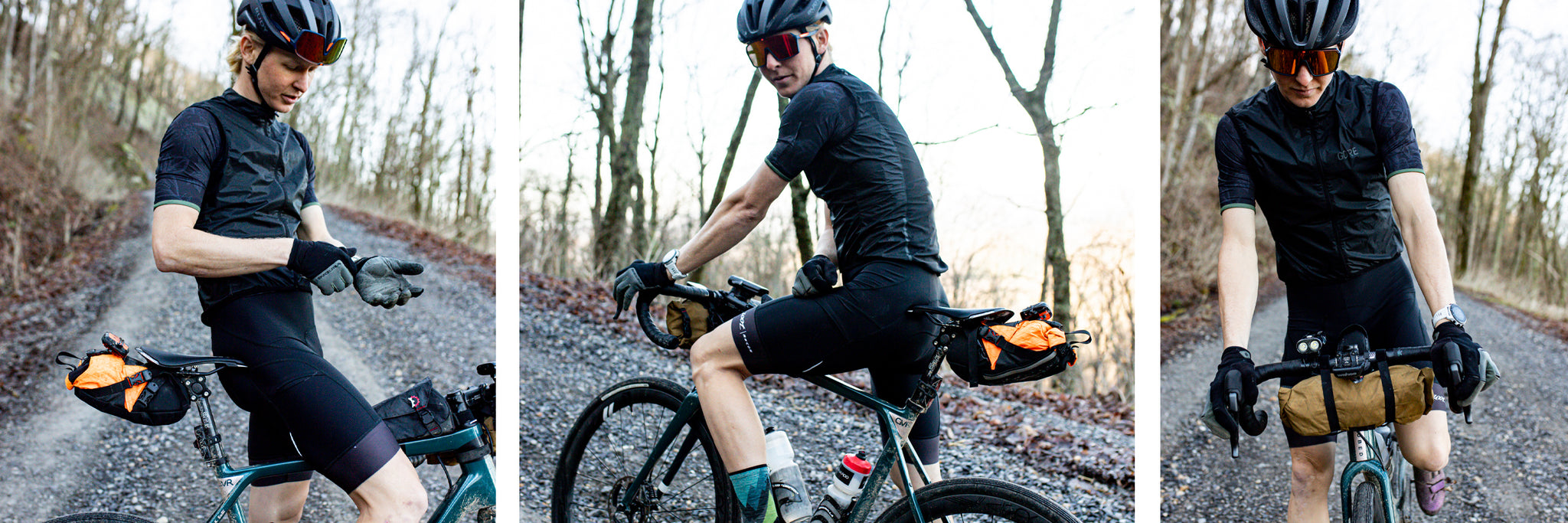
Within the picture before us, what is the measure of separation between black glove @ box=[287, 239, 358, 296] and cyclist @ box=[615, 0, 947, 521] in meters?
0.61

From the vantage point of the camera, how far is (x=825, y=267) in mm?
2084

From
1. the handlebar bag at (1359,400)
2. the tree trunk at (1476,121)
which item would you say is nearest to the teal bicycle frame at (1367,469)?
the handlebar bag at (1359,400)

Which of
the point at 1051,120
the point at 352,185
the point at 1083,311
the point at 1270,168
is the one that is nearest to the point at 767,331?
the point at 1270,168

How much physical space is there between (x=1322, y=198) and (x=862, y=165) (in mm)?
1185

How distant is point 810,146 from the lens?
2.09m

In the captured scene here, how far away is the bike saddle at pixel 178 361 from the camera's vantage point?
200 centimetres

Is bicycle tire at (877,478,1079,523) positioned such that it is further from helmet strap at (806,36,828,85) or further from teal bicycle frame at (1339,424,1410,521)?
helmet strap at (806,36,828,85)

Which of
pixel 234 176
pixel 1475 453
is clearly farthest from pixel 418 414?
pixel 1475 453

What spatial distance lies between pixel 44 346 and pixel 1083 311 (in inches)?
242

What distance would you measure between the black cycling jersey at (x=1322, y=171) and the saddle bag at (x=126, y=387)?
251cm

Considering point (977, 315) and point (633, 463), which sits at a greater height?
point (977, 315)

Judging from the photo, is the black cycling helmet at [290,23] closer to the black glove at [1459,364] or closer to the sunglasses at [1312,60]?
the sunglasses at [1312,60]

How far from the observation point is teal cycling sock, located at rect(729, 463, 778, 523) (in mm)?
2199

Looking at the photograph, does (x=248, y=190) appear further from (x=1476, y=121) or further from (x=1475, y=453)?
(x=1476, y=121)
